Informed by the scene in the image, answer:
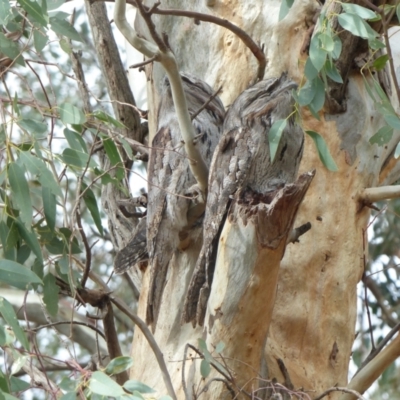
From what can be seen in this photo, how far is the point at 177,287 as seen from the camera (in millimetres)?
2344

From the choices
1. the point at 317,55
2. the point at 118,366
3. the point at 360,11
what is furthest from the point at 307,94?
the point at 118,366

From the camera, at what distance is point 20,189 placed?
1771mm

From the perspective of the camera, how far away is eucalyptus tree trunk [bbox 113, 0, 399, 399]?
191 cm

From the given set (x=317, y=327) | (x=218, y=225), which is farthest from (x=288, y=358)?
(x=218, y=225)

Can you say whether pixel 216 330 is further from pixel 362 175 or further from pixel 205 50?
pixel 205 50

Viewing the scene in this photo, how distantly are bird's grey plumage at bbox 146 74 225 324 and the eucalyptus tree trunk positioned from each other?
0.15 feet

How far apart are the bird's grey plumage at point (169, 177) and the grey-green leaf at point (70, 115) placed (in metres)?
0.47

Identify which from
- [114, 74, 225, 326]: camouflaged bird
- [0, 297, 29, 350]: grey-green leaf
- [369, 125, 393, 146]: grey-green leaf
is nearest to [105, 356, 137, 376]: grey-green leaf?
[0, 297, 29, 350]: grey-green leaf

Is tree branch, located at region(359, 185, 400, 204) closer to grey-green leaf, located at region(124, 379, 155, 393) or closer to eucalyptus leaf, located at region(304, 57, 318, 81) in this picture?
eucalyptus leaf, located at region(304, 57, 318, 81)

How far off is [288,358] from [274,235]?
1.98 feet

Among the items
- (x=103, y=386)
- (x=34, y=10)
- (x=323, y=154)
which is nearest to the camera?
(x=103, y=386)

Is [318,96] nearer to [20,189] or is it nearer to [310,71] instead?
[310,71]

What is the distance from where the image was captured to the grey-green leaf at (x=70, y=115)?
1886mm

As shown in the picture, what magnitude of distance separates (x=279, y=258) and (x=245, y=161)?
43cm
